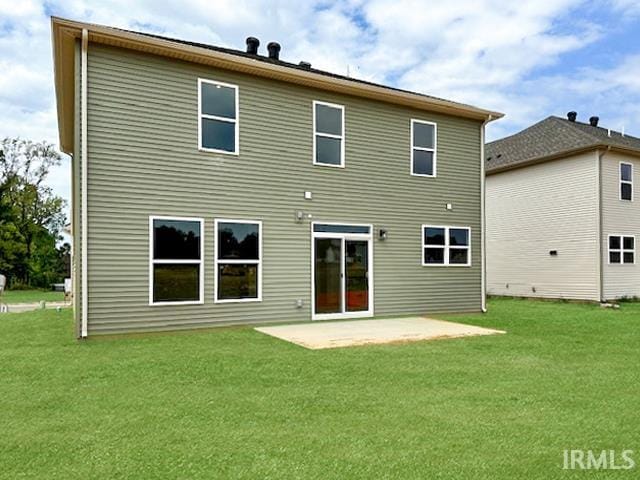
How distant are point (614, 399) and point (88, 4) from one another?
12.3 m

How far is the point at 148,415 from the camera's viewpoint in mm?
3889

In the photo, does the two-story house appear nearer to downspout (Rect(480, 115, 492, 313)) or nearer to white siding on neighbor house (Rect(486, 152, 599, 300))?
downspout (Rect(480, 115, 492, 313))

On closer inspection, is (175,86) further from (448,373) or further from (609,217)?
(609,217)

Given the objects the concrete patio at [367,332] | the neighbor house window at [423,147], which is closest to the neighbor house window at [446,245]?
the neighbor house window at [423,147]

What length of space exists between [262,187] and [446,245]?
4982 millimetres

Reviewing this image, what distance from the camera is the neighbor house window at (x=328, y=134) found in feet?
32.6

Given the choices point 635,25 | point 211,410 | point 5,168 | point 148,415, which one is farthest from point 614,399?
point 5,168

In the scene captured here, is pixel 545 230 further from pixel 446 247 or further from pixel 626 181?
pixel 446 247

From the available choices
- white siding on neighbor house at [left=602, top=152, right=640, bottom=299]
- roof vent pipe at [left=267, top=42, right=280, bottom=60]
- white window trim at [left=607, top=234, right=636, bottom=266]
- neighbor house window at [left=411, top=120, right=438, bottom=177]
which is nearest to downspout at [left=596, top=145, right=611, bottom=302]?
white siding on neighbor house at [left=602, top=152, right=640, bottom=299]

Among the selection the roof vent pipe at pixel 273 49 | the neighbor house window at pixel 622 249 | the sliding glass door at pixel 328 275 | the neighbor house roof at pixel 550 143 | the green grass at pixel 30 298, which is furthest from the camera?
the green grass at pixel 30 298

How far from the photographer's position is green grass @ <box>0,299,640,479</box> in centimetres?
297

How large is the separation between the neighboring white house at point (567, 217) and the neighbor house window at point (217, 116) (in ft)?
39.3

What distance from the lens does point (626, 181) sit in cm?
1574

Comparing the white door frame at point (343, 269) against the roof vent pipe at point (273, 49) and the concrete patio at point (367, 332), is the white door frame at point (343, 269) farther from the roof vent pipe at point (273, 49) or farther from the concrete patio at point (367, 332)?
the roof vent pipe at point (273, 49)
